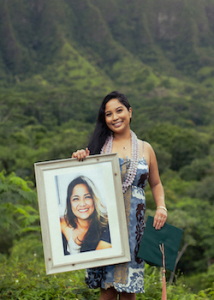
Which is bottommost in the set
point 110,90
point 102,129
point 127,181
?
point 127,181

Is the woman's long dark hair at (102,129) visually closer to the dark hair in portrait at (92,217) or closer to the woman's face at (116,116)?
the woman's face at (116,116)

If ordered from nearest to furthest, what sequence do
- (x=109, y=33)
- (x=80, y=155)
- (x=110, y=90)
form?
(x=80, y=155)
(x=110, y=90)
(x=109, y=33)

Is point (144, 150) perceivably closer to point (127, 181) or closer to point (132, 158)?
point (132, 158)

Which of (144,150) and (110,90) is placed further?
(110,90)

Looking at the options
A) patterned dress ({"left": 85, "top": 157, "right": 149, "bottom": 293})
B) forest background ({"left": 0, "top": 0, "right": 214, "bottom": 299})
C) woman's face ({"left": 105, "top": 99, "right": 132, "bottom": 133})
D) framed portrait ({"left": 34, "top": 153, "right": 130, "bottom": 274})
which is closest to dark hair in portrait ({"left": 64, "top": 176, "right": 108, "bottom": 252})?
framed portrait ({"left": 34, "top": 153, "right": 130, "bottom": 274})

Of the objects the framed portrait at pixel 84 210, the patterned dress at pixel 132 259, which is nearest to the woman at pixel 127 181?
the patterned dress at pixel 132 259

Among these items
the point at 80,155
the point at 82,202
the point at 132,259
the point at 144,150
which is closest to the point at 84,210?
the point at 82,202

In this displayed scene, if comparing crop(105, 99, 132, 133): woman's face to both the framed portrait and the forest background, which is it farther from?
the forest background

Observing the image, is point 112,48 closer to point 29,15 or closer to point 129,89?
point 129,89
